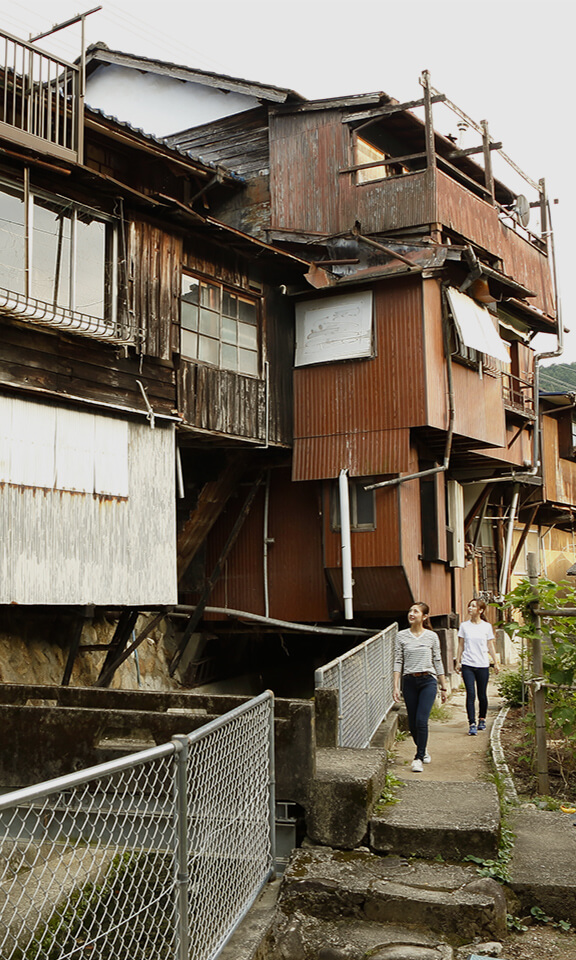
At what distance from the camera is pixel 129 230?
1234 cm

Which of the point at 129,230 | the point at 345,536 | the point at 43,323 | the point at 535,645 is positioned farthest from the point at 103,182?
the point at 535,645

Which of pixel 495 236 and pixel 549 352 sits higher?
pixel 495 236

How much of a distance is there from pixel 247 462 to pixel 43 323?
6.17 metres

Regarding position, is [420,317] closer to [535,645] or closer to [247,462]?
[247,462]

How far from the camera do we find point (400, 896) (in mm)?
5273

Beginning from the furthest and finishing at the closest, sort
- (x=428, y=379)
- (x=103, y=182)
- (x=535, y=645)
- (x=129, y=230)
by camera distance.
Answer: (x=428, y=379), (x=129, y=230), (x=103, y=182), (x=535, y=645)

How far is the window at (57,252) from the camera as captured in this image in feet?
34.6

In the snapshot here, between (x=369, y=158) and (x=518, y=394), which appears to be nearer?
(x=369, y=158)

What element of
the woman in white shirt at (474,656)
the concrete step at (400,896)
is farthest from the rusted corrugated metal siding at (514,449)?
Result: the concrete step at (400,896)

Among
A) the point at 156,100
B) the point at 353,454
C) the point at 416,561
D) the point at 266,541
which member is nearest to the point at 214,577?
the point at 266,541

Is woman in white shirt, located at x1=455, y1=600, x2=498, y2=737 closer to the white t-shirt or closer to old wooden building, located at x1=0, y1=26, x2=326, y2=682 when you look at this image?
the white t-shirt

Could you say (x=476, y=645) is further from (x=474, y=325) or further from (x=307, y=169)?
(x=307, y=169)

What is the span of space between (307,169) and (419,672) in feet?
35.8

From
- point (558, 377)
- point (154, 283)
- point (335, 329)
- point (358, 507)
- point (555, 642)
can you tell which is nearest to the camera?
point (555, 642)
